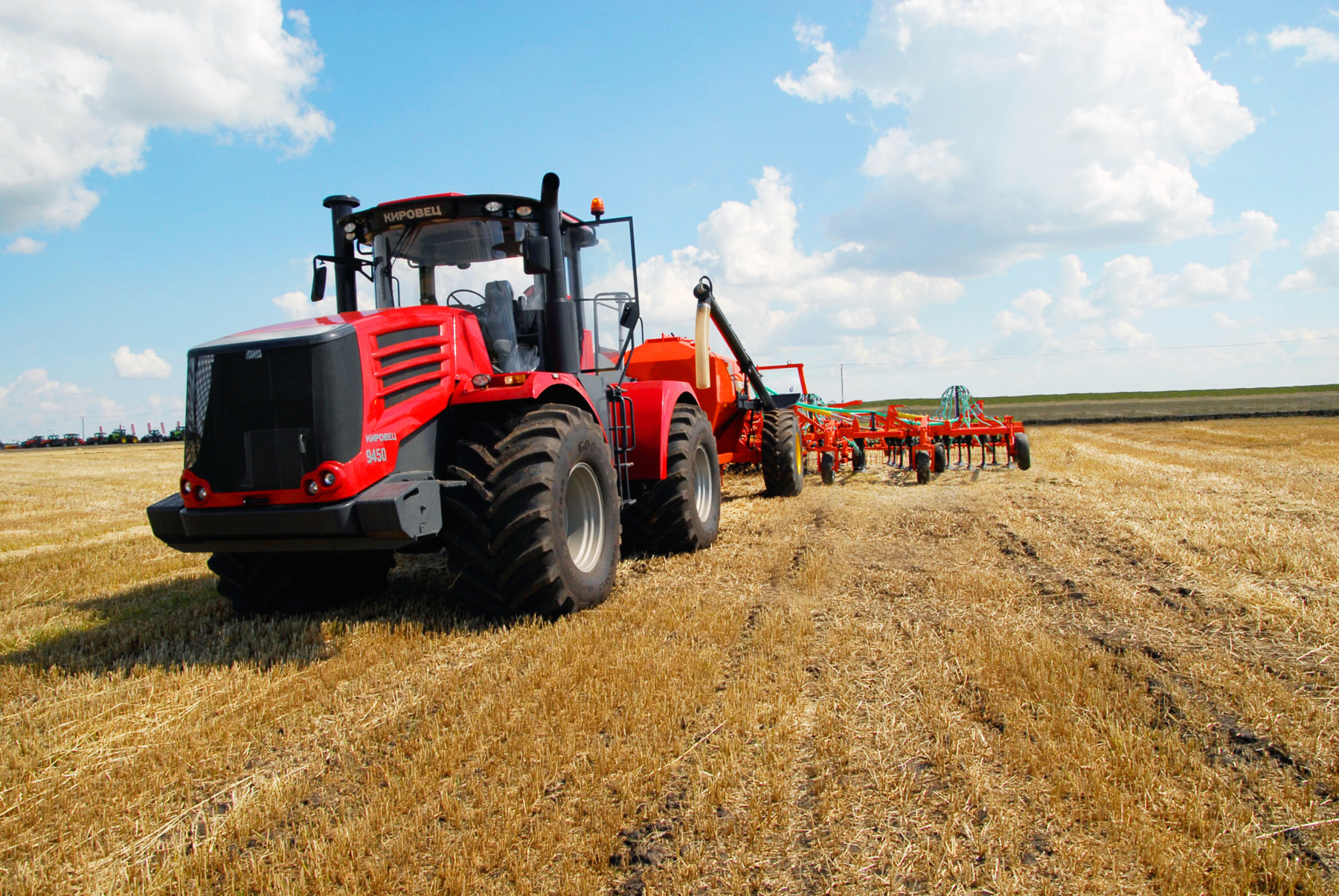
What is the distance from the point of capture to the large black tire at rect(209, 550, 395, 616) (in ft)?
17.0

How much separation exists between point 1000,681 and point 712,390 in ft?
24.0

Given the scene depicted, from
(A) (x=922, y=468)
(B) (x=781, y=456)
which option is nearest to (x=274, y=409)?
(B) (x=781, y=456)

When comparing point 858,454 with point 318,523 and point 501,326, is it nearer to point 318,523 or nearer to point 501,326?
point 501,326

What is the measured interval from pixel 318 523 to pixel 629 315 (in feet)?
10.5

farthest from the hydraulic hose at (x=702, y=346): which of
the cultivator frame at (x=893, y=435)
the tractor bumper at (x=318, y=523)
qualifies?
the tractor bumper at (x=318, y=523)

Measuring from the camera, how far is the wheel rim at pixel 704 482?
7.75 m

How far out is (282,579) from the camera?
17.1ft

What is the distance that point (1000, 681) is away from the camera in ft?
11.8

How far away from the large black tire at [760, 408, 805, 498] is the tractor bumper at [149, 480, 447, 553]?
6.54 metres

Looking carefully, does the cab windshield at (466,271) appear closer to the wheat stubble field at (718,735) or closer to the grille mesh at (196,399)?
the grille mesh at (196,399)

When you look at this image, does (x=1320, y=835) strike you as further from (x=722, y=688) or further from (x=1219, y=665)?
(x=722, y=688)

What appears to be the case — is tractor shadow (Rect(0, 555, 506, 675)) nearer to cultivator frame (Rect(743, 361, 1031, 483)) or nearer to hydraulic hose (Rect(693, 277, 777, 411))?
hydraulic hose (Rect(693, 277, 777, 411))

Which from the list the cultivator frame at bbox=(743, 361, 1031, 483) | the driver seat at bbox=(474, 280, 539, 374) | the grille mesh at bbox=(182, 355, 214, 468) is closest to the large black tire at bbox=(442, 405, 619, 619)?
the driver seat at bbox=(474, 280, 539, 374)

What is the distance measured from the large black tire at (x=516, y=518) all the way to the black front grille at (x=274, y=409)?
0.68 m
